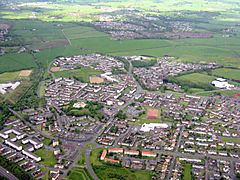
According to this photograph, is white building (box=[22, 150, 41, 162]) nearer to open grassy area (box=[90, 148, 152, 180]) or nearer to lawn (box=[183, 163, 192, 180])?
open grassy area (box=[90, 148, 152, 180])

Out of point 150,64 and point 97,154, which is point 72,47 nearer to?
point 150,64

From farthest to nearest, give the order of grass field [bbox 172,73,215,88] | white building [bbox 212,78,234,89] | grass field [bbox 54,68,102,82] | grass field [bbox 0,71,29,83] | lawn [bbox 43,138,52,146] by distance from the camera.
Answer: grass field [bbox 54,68,102,82], grass field [bbox 0,71,29,83], grass field [bbox 172,73,215,88], white building [bbox 212,78,234,89], lawn [bbox 43,138,52,146]

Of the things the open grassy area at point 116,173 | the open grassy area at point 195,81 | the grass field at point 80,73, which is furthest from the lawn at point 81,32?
the open grassy area at point 116,173

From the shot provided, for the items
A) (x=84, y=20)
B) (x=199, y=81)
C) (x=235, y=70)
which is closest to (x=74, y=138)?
(x=199, y=81)

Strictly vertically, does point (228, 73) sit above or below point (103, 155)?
below

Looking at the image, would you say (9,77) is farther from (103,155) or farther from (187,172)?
(187,172)

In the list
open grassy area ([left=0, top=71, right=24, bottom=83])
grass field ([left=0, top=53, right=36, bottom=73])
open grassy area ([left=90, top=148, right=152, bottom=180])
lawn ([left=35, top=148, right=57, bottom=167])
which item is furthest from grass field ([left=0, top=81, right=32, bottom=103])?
open grassy area ([left=90, top=148, right=152, bottom=180])

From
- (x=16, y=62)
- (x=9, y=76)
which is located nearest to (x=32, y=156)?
(x=9, y=76)
